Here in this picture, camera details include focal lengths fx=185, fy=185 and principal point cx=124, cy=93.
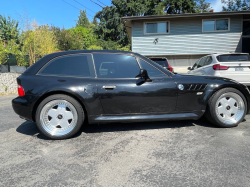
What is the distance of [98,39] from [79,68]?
103 ft

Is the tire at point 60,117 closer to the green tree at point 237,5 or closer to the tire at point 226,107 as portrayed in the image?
the tire at point 226,107

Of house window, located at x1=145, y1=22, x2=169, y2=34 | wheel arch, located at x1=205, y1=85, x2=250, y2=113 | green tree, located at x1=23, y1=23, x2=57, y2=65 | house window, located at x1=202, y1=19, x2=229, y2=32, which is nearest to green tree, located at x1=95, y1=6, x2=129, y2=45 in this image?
house window, located at x1=145, y1=22, x2=169, y2=34

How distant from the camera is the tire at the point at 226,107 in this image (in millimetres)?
3365

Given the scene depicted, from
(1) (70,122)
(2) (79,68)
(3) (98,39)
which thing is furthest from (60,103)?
(3) (98,39)

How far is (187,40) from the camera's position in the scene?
14.5 meters

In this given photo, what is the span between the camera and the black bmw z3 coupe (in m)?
3.09

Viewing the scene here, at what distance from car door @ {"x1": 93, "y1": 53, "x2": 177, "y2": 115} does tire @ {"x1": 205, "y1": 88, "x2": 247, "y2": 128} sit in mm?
746

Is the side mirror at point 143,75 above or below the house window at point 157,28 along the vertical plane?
below

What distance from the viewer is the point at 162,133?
10.7ft

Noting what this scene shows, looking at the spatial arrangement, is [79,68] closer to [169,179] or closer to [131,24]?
[169,179]

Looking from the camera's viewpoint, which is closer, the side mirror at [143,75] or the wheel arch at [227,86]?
the side mirror at [143,75]

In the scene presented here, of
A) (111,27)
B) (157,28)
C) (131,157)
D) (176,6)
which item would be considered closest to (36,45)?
(157,28)

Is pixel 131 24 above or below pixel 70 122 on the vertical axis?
above

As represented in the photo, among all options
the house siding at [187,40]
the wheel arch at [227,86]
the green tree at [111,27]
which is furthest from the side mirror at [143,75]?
the green tree at [111,27]
